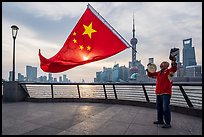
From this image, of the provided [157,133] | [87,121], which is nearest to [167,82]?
[157,133]

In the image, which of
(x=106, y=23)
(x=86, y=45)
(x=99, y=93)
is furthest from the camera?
(x=99, y=93)

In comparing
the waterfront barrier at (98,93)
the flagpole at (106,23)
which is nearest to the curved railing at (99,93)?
the waterfront barrier at (98,93)

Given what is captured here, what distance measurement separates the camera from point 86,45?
220 inches

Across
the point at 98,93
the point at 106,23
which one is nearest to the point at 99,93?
the point at 98,93

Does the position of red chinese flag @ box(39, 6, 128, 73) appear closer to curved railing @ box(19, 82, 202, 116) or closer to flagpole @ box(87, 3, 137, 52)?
flagpole @ box(87, 3, 137, 52)

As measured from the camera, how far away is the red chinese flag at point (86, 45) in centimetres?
521

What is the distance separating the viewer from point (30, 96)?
10594 mm

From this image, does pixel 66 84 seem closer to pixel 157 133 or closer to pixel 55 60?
pixel 55 60

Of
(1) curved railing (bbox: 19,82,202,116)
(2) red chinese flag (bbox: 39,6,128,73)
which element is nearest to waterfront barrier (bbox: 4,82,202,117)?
(1) curved railing (bbox: 19,82,202,116)

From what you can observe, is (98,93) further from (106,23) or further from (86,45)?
(106,23)

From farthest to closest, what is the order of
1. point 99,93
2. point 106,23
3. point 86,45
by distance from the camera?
point 99,93 → point 86,45 → point 106,23

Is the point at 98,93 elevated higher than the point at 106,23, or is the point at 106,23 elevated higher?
the point at 106,23

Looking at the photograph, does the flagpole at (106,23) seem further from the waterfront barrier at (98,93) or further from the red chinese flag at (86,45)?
the waterfront barrier at (98,93)

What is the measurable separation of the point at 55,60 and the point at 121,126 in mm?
2983
